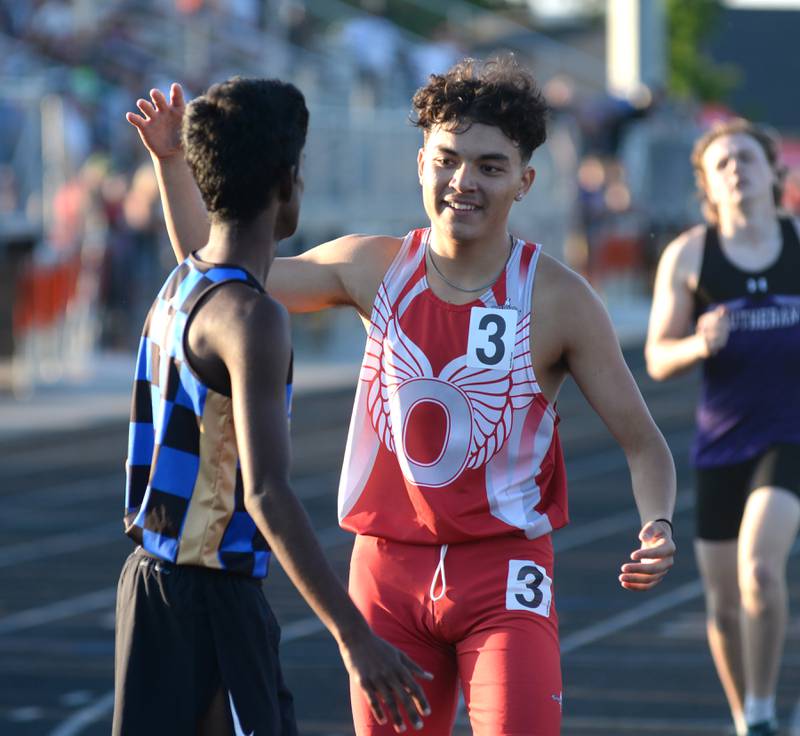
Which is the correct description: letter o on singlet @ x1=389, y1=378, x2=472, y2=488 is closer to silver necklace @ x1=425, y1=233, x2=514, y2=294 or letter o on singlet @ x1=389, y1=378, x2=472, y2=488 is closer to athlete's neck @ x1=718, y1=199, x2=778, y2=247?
silver necklace @ x1=425, y1=233, x2=514, y2=294

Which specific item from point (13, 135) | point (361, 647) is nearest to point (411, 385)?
point (361, 647)

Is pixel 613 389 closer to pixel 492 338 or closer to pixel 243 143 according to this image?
pixel 492 338

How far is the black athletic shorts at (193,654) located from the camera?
3945 mm

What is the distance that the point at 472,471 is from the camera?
461 cm

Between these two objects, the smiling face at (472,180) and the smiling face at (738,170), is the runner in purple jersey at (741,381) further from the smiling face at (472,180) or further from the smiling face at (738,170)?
the smiling face at (472,180)

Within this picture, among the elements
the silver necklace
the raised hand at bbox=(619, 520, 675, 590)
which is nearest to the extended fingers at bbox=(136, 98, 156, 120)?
the silver necklace

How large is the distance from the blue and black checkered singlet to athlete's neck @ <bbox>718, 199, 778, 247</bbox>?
3571 millimetres

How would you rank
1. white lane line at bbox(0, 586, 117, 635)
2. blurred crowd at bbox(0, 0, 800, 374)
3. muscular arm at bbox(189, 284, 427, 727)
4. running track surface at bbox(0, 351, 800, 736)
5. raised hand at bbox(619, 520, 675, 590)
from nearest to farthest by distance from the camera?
1. muscular arm at bbox(189, 284, 427, 727)
2. raised hand at bbox(619, 520, 675, 590)
3. running track surface at bbox(0, 351, 800, 736)
4. white lane line at bbox(0, 586, 117, 635)
5. blurred crowd at bbox(0, 0, 800, 374)

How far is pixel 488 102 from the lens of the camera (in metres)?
4.62

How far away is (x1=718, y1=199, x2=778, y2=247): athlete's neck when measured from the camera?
7168 mm

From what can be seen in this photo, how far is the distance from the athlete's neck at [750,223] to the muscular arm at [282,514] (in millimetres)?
3745

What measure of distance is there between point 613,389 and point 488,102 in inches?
28.2

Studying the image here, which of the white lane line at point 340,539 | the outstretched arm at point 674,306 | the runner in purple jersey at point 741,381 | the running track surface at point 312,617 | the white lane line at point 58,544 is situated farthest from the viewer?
the white lane line at point 58,544

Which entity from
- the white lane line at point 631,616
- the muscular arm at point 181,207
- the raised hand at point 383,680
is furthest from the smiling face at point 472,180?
the white lane line at point 631,616
